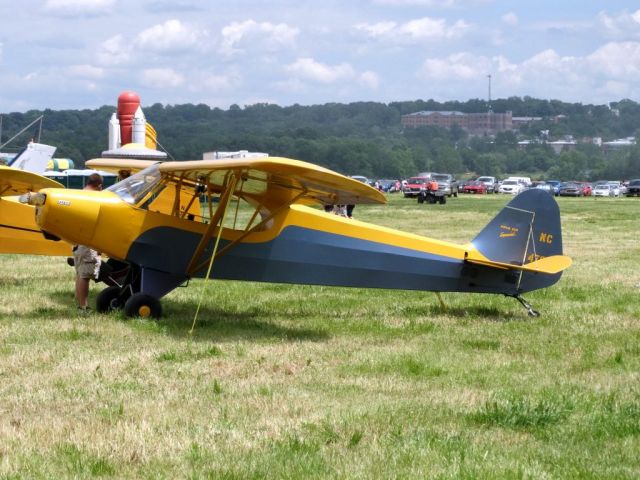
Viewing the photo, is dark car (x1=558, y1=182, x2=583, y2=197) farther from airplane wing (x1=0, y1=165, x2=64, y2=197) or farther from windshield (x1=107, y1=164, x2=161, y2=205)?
windshield (x1=107, y1=164, x2=161, y2=205)

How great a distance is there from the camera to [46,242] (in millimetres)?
14500

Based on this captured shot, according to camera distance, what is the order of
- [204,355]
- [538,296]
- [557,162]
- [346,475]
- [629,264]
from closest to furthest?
1. [346,475]
2. [204,355]
3. [538,296]
4. [629,264]
5. [557,162]

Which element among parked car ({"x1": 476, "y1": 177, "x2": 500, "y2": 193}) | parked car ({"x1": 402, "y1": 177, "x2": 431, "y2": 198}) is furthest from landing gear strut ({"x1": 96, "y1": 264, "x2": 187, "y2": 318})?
parked car ({"x1": 476, "y1": 177, "x2": 500, "y2": 193})

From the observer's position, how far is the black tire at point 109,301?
12258mm

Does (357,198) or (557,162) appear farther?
(557,162)

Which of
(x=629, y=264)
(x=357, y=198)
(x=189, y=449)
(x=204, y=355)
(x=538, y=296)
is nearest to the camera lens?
(x=189, y=449)

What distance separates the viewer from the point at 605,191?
258ft

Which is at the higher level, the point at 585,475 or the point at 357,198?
the point at 357,198

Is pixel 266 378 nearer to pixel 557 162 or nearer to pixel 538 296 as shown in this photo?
pixel 538 296

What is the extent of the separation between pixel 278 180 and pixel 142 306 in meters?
2.10

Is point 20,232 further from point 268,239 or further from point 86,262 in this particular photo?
point 268,239

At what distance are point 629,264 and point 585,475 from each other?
45.6 feet

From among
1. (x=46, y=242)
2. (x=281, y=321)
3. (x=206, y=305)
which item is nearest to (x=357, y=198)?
(x=281, y=321)

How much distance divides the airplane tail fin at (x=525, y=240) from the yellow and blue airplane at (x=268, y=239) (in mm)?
12
